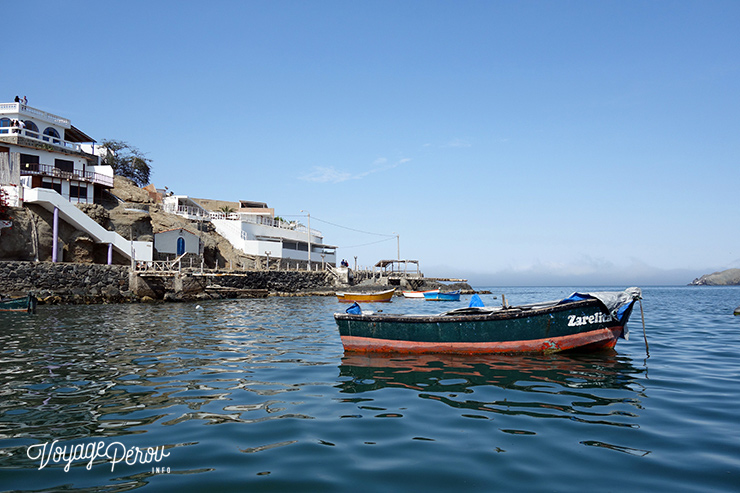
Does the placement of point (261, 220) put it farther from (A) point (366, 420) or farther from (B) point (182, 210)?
(A) point (366, 420)

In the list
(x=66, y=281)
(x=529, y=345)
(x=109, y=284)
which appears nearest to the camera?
(x=529, y=345)

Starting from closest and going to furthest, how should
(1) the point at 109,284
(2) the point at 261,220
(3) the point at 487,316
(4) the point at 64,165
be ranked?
1. (3) the point at 487,316
2. (1) the point at 109,284
3. (4) the point at 64,165
4. (2) the point at 261,220

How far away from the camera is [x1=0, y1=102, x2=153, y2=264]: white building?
122 feet

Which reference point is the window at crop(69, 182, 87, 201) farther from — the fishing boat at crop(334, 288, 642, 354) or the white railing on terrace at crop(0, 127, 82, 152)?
Answer: the fishing boat at crop(334, 288, 642, 354)

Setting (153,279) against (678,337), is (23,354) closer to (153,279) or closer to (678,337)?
(678,337)

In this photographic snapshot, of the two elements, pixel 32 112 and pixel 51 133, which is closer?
pixel 32 112

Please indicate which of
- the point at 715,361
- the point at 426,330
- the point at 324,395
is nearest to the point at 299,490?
the point at 324,395

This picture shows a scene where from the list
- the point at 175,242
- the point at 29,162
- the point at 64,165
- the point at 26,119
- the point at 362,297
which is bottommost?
the point at 362,297

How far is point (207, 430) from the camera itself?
6184mm

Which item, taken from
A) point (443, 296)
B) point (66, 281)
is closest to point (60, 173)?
point (66, 281)

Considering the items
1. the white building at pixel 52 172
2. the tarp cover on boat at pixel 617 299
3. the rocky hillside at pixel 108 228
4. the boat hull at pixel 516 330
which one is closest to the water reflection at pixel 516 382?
the boat hull at pixel 516 330

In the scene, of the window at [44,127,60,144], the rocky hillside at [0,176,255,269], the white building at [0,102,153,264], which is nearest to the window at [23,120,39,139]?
the white building at [0,102,153,264]

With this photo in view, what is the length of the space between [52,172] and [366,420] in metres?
47.6

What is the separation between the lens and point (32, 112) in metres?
44.2
